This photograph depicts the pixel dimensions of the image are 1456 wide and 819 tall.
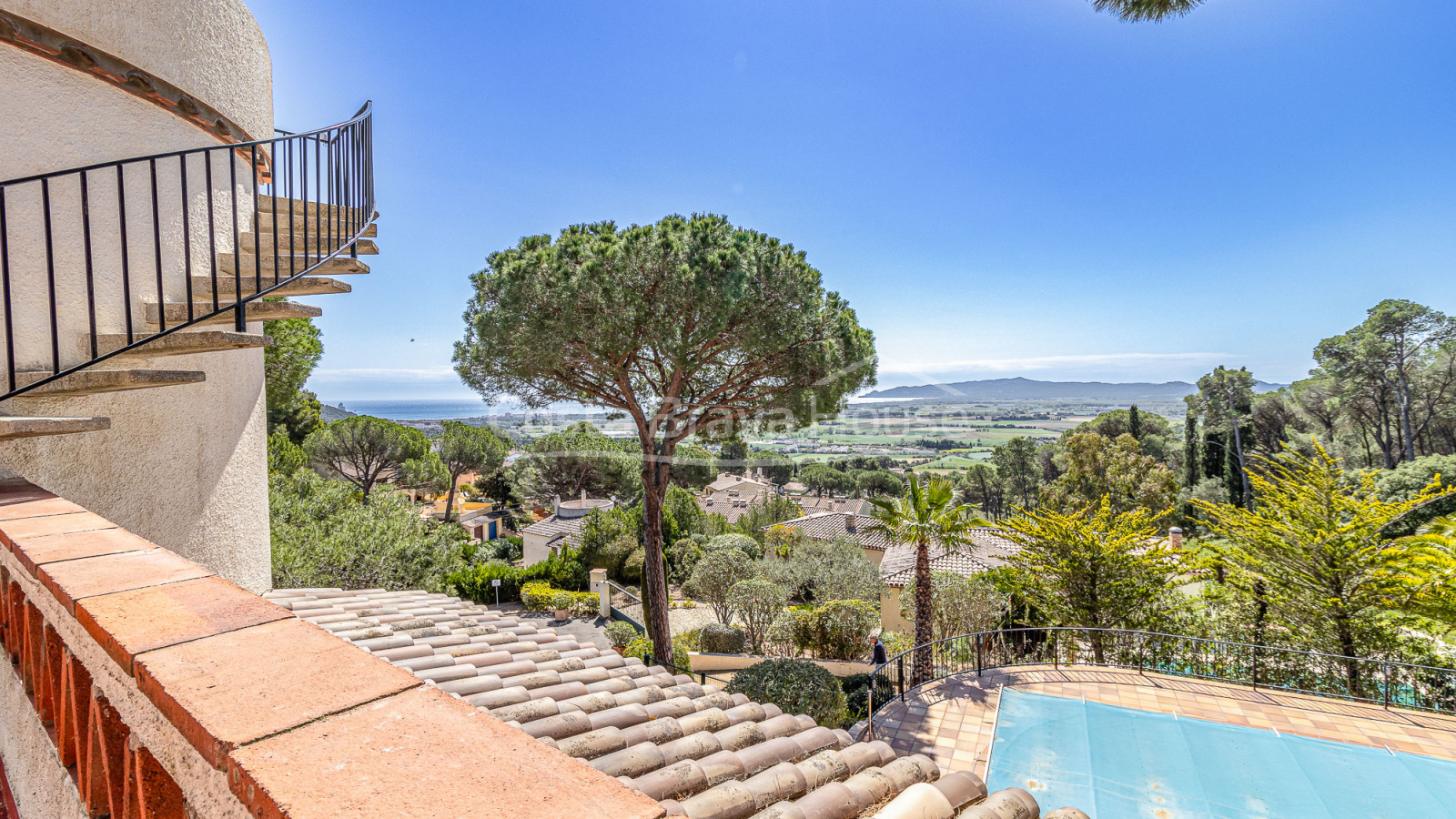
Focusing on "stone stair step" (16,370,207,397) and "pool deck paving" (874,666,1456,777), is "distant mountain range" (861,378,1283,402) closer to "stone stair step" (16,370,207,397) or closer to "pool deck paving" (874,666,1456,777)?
"pool deck paving" (874,666,1456,777)

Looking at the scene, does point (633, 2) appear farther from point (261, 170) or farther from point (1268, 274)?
point (1268, 274)

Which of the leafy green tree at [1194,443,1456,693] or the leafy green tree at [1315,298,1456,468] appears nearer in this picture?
the leafy green tree at [1194,443,1456,693]

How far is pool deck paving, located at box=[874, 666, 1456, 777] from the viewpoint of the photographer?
7.13m

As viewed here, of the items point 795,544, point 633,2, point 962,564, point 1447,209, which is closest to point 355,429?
point 795,544

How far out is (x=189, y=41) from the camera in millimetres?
3516

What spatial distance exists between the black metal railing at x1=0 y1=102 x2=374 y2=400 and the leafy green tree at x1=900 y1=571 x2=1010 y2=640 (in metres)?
12.6

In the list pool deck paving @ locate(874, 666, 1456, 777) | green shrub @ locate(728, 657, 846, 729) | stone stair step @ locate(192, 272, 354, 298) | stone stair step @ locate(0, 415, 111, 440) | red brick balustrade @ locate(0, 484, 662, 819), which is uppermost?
stone stair step @ locate(192, 272, 354, 298)

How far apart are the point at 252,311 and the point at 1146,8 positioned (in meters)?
7.90

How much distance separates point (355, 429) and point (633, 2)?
23976mm

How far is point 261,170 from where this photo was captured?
466 centimetres

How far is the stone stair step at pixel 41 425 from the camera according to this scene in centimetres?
235

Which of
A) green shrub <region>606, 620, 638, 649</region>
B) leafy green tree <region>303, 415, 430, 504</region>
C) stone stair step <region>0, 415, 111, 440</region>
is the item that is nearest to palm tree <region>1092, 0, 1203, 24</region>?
stone stair step <region>0, 415, 111, 440</region>

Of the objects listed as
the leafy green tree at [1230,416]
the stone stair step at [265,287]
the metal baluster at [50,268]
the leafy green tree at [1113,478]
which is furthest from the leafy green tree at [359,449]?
the leafy green tree at [1230,416]

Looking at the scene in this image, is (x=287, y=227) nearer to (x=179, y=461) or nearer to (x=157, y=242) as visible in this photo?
(x=157, y=242)
